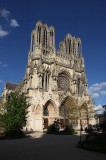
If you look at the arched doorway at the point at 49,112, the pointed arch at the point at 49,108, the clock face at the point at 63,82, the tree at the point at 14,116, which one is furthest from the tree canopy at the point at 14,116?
the clock face at the point at 63,82

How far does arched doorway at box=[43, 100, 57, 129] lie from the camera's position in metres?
30.8

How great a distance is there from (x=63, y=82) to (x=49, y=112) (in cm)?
955

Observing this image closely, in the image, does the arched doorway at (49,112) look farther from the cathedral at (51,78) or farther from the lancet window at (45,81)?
the lancet window at (45,81)

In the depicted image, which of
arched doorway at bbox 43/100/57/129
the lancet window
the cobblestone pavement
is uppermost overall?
the lancet window

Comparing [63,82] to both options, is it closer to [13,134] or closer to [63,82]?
[63,82]

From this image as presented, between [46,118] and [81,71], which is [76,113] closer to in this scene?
[46,118]

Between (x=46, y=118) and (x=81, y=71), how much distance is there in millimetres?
18237

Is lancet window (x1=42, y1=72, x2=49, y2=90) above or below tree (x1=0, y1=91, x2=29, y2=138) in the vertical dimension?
above

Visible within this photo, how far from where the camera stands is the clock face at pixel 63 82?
1465 inches

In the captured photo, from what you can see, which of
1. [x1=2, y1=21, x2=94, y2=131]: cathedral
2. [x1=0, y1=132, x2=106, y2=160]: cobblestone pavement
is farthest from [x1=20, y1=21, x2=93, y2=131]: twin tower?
[x1=0, y1=132, x2=106, y2=160]: cobblestone pavement

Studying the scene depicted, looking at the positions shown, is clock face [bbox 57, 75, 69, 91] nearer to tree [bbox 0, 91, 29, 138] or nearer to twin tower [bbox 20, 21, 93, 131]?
twin tower [bbox 20, 21, 93, 131]

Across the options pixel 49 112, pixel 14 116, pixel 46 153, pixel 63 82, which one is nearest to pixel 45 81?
pixel 63 82

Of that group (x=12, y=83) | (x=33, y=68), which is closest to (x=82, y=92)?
(x=33, y=68)

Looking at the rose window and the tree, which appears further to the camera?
the rose window
